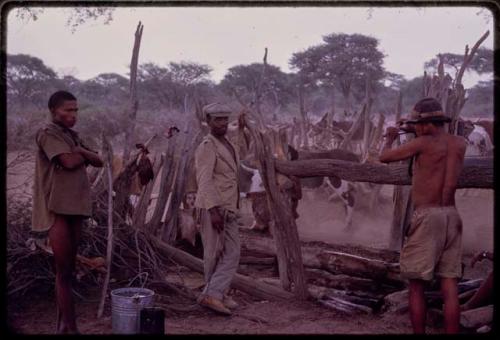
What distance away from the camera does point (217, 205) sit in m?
5.02

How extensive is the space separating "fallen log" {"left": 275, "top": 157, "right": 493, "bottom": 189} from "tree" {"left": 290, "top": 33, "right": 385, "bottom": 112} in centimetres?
2183

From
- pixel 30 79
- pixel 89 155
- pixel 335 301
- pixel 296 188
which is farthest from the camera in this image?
pixel 30 79

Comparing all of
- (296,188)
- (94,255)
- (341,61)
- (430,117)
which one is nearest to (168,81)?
(341,61)

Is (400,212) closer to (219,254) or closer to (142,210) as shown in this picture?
(219,254)

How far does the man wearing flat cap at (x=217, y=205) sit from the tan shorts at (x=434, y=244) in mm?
1637

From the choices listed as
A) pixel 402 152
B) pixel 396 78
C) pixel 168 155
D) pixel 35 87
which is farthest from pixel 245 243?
pixel 396 78

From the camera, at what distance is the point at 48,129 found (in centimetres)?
407

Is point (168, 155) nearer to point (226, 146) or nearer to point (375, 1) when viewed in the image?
point (226, 146)

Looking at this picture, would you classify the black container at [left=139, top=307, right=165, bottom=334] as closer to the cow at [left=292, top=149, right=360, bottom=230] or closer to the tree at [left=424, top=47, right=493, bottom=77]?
the cow at [left=292, top=149, right=360, bottom=230]

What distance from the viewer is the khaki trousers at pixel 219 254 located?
16.8ft

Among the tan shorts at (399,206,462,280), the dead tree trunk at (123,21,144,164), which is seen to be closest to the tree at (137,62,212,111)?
the dead tree trunk at (123,21,144,164)

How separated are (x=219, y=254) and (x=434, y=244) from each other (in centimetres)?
188

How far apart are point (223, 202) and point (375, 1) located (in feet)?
6.57

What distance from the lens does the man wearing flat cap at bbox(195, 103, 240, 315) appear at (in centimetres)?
503
